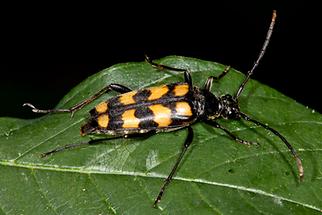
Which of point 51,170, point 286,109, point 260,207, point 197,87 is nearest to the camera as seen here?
point 260,207

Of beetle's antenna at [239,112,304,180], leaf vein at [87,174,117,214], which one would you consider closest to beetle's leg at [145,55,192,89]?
beetle's antenna at [239,112,304,180]

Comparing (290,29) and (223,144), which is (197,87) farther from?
(290,29)

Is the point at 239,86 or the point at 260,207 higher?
the point at 239,86

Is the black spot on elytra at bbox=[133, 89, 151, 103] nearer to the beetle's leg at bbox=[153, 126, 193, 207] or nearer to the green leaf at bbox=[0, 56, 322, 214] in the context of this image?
the green leaf at bbox=[0, 56, 322, 214]

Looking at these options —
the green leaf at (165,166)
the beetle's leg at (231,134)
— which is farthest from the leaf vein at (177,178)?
the beetle's leg at (231,134)

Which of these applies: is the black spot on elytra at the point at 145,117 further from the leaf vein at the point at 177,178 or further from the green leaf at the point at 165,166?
the leaf vein at the point at 177,178

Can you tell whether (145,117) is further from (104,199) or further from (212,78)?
(104,199)

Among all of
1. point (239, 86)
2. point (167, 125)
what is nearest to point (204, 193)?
point (167, 125)
